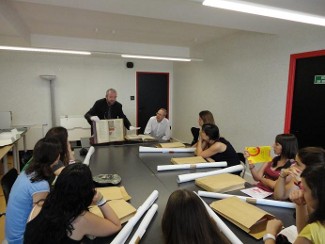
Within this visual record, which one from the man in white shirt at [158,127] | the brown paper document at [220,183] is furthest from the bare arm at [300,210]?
the man in white shirt at [158,127]

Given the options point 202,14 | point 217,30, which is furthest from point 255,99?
point 202,14

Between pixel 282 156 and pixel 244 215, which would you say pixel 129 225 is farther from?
pixel 282 156

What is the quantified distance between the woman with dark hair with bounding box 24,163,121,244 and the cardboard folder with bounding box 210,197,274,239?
620mm

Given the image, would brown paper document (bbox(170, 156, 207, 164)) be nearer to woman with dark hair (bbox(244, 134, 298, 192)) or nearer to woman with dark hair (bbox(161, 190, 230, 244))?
woman with dark hair (bbox(244, 134, 298, 192))

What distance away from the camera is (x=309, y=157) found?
1596 mm

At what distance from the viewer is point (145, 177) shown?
199 cm

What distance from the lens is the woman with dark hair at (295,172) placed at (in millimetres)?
1572

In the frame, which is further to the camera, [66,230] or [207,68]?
[207,68]

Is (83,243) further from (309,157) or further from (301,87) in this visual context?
(301,87)

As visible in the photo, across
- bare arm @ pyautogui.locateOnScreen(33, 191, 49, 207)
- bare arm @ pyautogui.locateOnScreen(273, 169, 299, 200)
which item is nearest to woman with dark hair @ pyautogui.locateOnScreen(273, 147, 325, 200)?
bare arm @ pyautogui.locateOnScreen(273, 169, 299, 200)

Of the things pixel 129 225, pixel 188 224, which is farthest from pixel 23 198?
pixel 188 224

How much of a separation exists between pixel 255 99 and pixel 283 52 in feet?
2.80

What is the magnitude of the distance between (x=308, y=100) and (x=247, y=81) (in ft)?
3.79

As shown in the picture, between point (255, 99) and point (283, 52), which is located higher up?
point (283, 52)
